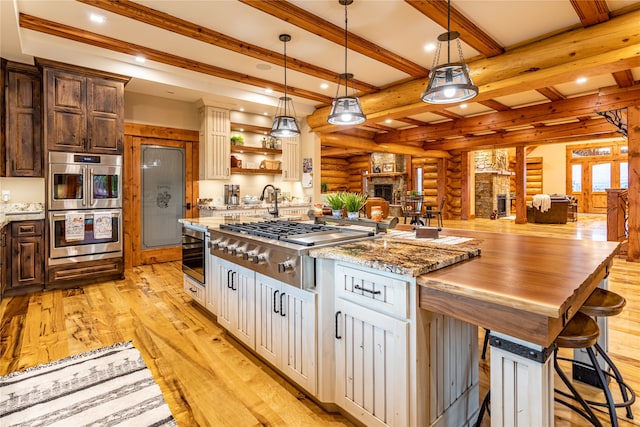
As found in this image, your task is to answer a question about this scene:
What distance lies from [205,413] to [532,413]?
1580 mm

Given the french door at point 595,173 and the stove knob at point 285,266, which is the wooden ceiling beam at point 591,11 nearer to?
the stove knob at point 285,266

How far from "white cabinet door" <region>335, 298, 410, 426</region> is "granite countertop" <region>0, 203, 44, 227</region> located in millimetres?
4007

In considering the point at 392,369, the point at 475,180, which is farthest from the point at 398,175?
the point at 392,369

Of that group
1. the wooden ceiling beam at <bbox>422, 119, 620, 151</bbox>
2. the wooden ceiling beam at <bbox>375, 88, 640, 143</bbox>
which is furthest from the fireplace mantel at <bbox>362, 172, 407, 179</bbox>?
the wooden ceiling beam at <bbox>375, 88, 640, 143</bbox>

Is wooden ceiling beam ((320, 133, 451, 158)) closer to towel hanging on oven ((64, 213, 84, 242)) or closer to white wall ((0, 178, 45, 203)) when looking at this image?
towel hanging on oven ((64, 213, 84, 242))

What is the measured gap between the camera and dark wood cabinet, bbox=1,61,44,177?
3918 millimetres

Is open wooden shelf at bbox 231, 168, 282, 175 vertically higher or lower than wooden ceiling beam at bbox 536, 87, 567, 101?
lower

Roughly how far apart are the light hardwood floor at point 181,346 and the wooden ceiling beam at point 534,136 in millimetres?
5585

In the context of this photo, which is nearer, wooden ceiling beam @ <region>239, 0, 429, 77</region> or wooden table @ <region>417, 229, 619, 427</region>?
wooden table @ <region>417, 229, 619, 427</region>

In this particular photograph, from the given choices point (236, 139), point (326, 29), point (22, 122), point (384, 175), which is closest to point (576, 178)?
point (384, 175)

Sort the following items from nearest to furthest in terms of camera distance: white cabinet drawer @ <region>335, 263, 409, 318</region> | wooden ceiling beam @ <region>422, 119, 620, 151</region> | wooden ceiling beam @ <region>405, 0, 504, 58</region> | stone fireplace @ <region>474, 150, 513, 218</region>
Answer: white cabinet drawer @ <region>335, 263, 409, 318</region>, wooden ceiling beam @ <region>405, 0, 504, 58</region>, wooden ceiling beam @ <region>422, 119, 620, 151</region>, stone fireplace @ <region>474, 150, 513, 218</region>

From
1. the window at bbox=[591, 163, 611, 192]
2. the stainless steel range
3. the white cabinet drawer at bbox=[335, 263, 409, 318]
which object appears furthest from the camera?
the window at bbox=[591, 163, 611, 192]

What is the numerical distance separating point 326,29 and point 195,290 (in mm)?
3009

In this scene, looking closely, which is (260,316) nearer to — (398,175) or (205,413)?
(205,413)
